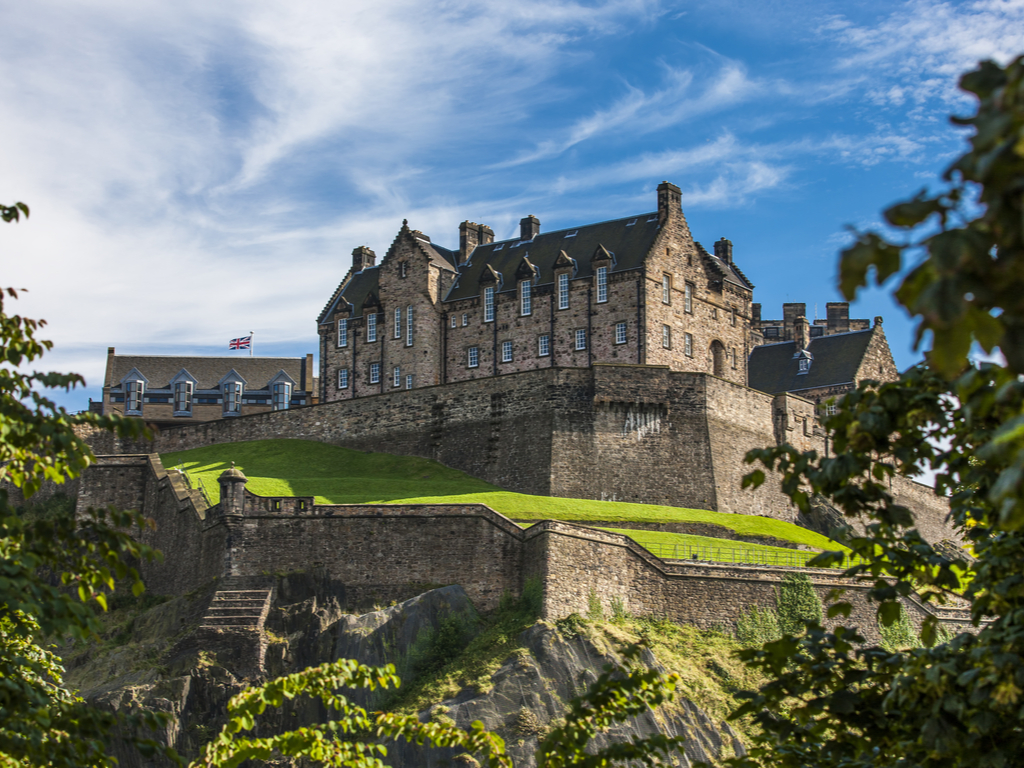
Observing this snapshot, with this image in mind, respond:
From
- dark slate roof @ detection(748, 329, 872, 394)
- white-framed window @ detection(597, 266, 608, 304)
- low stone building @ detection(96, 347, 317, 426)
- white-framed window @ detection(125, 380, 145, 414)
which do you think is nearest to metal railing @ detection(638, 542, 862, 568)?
white-framed window @ detection(597, 266, 608, 304)

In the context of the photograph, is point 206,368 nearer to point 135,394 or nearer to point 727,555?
point 135,394

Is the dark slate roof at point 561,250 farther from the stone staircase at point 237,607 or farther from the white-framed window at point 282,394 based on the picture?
the stone staircase at point 237,607

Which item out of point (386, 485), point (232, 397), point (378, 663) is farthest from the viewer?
point (232, 397)

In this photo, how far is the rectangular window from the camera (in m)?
82.8

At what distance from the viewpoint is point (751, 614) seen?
4481 centimetres

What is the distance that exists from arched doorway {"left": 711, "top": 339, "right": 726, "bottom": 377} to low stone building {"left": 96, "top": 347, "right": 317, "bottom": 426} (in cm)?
3232

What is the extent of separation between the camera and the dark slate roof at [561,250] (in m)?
64.4

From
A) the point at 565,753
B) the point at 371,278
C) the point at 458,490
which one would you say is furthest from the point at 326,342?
the point at 565,753

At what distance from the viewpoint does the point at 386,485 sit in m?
53.2

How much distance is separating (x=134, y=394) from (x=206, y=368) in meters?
5.62

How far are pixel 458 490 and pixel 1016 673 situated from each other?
4517 cm

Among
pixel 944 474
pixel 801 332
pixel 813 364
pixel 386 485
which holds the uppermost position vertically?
pixel 801 332

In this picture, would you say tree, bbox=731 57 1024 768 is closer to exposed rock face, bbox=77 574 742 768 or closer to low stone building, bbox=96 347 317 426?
exposed rock face, bbox=77 574 742 768

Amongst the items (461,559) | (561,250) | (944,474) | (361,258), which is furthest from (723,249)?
(944,474)
